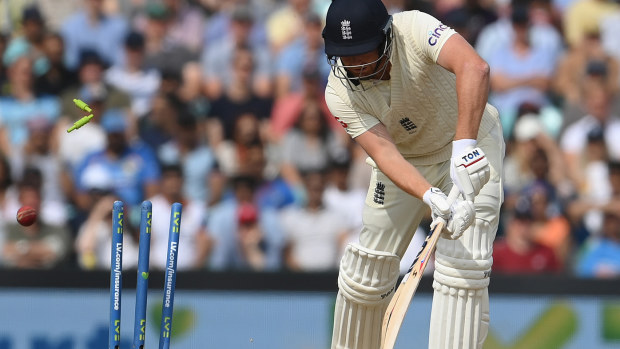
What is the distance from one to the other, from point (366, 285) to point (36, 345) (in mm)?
2857

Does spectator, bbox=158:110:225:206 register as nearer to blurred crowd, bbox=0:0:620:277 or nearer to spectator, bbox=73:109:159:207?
blurred crowd, bbox=0:0:620:277

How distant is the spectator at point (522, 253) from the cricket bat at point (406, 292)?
3254mm

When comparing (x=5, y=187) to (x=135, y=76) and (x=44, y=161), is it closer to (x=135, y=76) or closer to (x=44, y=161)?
(x=44, y=161)

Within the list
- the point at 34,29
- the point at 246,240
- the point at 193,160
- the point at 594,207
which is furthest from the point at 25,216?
the point at 34,29

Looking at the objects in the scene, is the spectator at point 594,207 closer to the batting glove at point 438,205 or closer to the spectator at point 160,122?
the spectator at point 160,122

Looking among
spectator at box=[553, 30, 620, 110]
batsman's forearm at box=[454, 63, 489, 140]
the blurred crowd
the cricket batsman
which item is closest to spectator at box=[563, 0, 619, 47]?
the blurred crowd

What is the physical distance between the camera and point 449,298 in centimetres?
519

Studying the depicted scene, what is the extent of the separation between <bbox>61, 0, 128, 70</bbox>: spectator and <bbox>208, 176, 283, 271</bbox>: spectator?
2.69 metres

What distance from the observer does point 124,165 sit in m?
9.20

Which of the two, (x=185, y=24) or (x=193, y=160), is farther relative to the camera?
(x=185, y=24)

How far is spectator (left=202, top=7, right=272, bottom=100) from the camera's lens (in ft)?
33.2

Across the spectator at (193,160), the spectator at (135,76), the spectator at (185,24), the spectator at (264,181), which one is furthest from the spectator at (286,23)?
the spectator at (264,181)

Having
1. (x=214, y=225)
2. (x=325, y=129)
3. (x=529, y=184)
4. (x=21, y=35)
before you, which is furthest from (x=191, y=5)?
(x=529, y=184)

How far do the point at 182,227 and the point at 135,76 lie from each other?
212 cm
